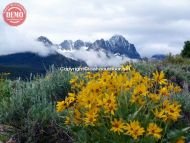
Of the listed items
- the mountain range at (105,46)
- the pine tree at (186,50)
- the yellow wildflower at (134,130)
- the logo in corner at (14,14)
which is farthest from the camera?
the pine tree at (186,50)

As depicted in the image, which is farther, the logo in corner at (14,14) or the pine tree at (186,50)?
the pine tree at (186,50)

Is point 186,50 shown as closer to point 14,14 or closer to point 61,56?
point 61,56

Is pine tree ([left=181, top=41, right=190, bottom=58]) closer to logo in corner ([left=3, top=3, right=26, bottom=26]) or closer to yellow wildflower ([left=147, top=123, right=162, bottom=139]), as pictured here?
logo in corner ([left=3, top=3, right=26, bottom=26])

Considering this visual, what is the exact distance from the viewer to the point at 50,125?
24.1 feet

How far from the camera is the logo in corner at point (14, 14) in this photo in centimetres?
1098

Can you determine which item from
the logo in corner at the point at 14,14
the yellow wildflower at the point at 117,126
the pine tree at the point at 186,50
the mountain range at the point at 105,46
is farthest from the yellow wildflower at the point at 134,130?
the pine tree at the point at 186,50

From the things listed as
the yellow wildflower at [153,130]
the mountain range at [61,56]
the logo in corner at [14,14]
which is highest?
the logo in corner at [14,14]

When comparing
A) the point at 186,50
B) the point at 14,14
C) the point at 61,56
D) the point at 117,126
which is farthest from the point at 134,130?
the point at 186,50

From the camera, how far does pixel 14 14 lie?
11.4m

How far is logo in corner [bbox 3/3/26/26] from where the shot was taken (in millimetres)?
10977

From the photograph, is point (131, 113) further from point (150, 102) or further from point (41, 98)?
point (41, 98)

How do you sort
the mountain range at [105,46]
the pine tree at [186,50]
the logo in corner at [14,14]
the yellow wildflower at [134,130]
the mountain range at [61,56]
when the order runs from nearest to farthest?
the yellow wildflower at [134,130]
the mountain range at [61,56]
the logo in corner at [14,14]
the mountain range at [105,46]
the pine tree at [186,50]

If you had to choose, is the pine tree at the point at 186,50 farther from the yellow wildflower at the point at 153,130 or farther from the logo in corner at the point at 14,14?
the yellow wildflower at the point at 153,130

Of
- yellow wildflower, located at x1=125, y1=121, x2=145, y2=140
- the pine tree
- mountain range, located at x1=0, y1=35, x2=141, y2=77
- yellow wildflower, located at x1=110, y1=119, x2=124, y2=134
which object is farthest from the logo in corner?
the pine tree
